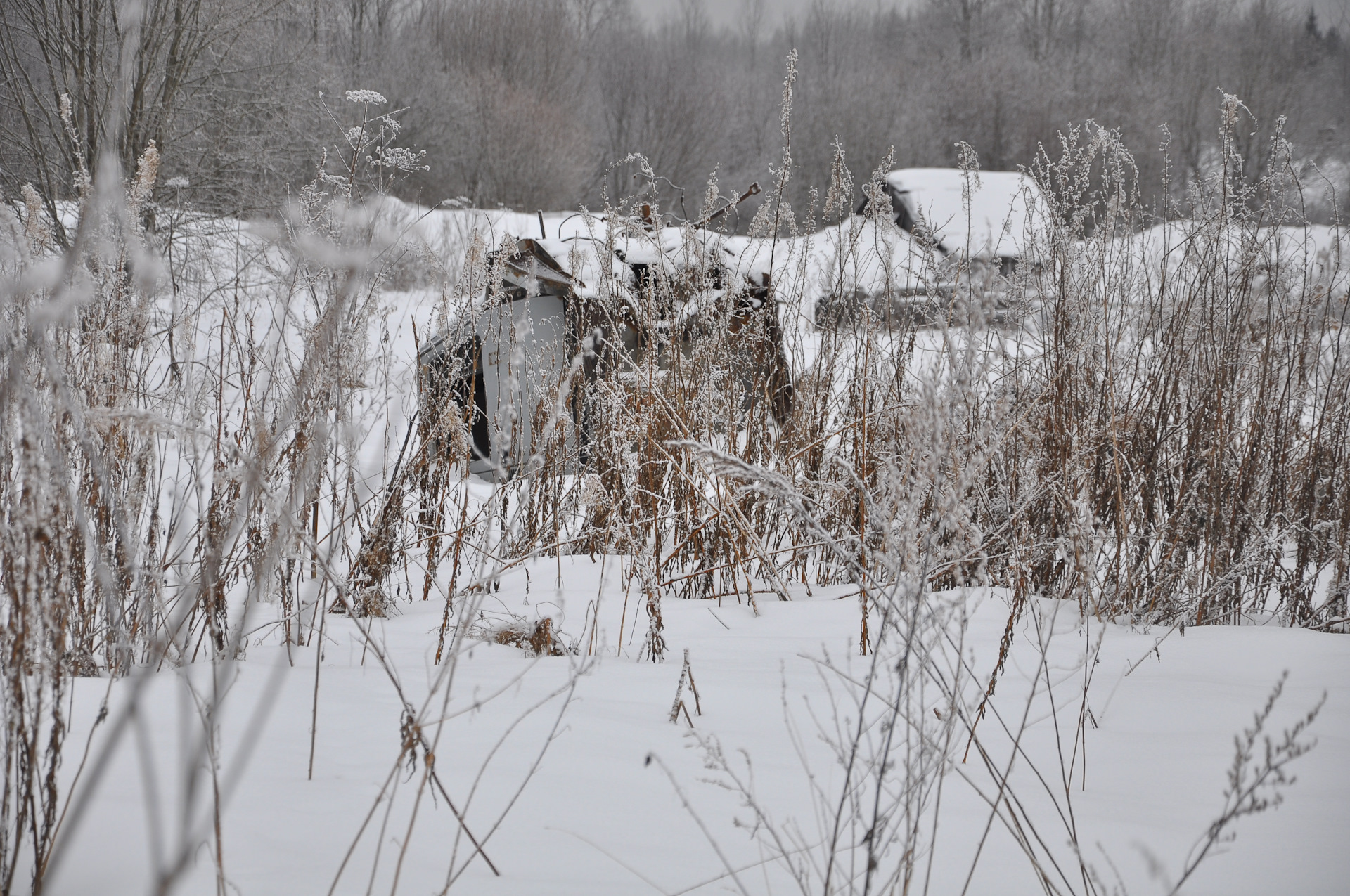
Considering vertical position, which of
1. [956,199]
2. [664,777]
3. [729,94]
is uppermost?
[729,94]

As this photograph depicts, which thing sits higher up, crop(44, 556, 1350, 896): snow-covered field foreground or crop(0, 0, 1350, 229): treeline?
crop(0, 0, 1350, 229): treeline

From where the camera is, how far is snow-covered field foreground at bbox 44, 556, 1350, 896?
89 cm

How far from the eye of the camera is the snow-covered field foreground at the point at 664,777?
893mm

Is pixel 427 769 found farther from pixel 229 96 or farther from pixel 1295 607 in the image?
pixel 229 96

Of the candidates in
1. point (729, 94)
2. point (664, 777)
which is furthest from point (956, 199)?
point (729, 94)

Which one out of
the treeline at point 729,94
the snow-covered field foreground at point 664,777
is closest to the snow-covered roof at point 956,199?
the treeline at point 729,94

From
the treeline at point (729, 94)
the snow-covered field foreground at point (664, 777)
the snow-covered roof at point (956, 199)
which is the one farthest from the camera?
the treeline at point (729, 94)

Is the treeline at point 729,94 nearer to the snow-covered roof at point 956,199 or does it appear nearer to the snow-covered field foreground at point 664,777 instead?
the snow-covered roof at point 956,199

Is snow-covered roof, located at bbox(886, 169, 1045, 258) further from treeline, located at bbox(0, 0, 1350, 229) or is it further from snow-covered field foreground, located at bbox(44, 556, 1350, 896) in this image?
snow-covered field foreground, located at bbox(44, 556, 1350, 896)

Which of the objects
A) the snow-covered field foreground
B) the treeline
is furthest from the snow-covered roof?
the snow-covered field foreground

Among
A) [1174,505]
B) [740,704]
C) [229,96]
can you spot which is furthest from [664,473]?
[229,96]

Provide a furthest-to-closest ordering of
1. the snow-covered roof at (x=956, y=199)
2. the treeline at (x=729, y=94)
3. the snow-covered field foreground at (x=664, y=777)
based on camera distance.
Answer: the treeline at (x=729, y=94) < the snow-covered roof at (x=956, y=199) < the snow-covered field foreground at (x=664, y=777)

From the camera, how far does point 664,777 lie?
1137mm

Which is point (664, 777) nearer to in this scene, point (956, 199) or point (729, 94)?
point (956, 199)
